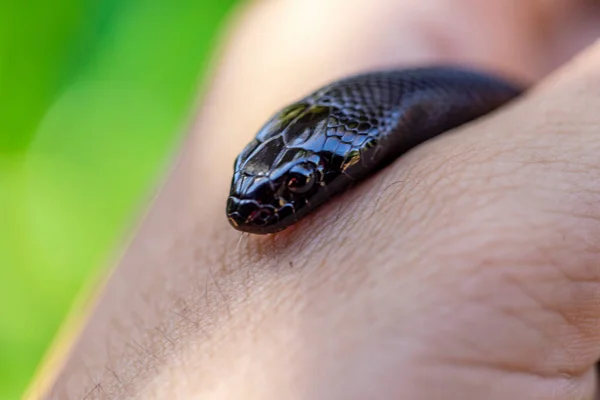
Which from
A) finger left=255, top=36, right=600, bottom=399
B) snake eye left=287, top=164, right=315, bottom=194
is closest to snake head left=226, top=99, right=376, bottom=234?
snake eye left=287, top=164, right=315, bottom=194

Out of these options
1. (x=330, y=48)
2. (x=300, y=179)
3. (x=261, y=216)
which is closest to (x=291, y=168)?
(x=300, y=179)

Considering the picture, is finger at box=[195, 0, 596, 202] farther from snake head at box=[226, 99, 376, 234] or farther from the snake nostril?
the snake nostril

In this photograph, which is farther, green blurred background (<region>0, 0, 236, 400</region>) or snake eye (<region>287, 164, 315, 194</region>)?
green blurred background (<region>0, 0, 236, 400</region>)

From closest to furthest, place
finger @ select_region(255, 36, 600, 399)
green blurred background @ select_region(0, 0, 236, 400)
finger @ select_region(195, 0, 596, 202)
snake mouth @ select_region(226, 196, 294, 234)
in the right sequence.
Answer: finger @ select_region(255, 36, 600, 399), snake mouth @ select_region(226, 196, 294, 234), finger @ select_region(195, 0, 596, 202), green blurred background @ select_region(0, 0, 236, 400)

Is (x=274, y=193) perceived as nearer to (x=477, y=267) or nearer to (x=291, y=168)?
(x=291, y=168)

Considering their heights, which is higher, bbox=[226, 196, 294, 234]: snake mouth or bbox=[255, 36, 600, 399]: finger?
bbox=[226, 196, 294, 234]: snake mouth

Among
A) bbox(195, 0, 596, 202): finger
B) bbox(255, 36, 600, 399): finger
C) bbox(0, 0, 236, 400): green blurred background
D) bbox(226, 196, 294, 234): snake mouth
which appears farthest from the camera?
bbox(0, 0, 236, 400): green blurred background

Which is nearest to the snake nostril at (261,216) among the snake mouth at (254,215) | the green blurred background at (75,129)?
the snake mouth at (254,215)

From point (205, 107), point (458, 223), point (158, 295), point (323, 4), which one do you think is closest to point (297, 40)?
point (323, 4)
